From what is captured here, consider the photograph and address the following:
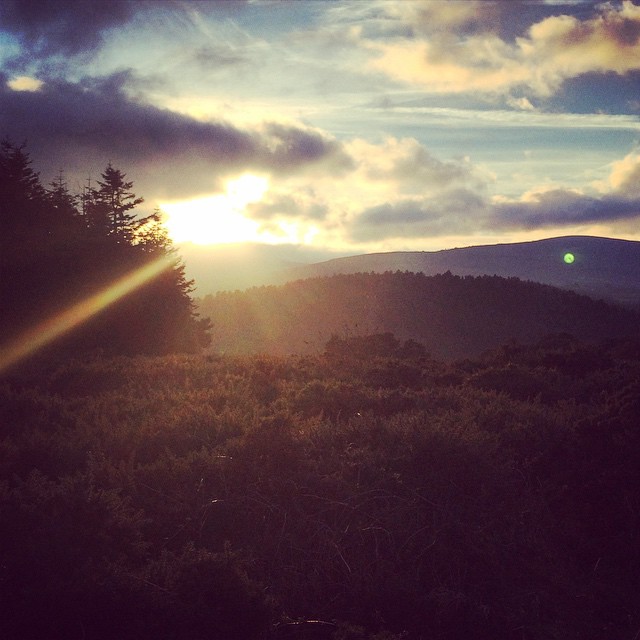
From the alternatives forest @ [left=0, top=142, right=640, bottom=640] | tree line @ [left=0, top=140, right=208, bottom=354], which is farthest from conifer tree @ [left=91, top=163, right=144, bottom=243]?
forest @ [left=0, top=142, right=640, bottom=640]

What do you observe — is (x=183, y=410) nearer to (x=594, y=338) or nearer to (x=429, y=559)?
(x=429, y=559)

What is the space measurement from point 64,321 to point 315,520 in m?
20.4

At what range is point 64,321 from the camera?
23969 millimetres

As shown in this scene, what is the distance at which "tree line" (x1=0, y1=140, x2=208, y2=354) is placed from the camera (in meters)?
23.9

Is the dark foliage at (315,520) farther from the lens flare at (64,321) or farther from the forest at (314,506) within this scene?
the lens flare at (64,321)

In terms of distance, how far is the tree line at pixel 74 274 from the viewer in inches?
940

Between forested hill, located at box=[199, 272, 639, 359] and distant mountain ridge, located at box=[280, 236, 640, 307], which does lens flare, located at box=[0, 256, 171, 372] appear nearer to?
forested hill, located at box=[199, 272, 639, 359]

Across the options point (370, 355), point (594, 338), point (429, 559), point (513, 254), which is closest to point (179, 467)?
point (429, 559)

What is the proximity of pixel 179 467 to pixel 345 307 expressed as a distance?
45.4 meters

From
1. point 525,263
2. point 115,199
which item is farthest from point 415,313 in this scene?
point 525,263

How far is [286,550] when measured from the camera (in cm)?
591

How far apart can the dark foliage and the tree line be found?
1457cm

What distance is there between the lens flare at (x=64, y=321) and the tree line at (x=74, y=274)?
9.2 inches

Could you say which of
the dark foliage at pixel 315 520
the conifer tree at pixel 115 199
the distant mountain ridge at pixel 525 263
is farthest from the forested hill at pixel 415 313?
the distant mountain ridge at pixel 525 263
